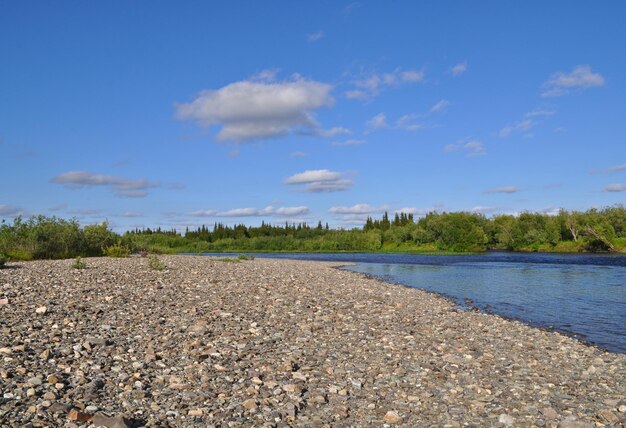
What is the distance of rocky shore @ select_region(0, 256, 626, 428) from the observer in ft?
27.5

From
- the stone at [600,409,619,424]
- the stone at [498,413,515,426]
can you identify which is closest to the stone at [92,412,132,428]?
the stone at [498,413,515,426]

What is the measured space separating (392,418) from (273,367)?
339cm

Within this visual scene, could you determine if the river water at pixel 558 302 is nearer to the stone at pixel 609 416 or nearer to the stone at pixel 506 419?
the stone at pixel 609 416

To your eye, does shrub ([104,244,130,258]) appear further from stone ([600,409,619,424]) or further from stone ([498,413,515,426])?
stone ([600,409,619,424])

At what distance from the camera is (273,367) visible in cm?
1099

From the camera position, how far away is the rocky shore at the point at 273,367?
8375 millimetres

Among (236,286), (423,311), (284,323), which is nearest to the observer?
(284,323)

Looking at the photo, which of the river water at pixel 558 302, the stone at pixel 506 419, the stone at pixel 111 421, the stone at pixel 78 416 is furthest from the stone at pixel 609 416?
the stone at pixel 78 416

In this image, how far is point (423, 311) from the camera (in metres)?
21.5

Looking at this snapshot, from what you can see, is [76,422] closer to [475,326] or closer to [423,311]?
[475,326]

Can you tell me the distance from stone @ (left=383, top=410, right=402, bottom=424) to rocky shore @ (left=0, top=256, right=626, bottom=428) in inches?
1.3

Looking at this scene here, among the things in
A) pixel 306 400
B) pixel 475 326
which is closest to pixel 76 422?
pixel 306 400

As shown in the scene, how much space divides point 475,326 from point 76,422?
15025mm

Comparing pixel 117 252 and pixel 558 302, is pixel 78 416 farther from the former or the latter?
pixel 117 252
